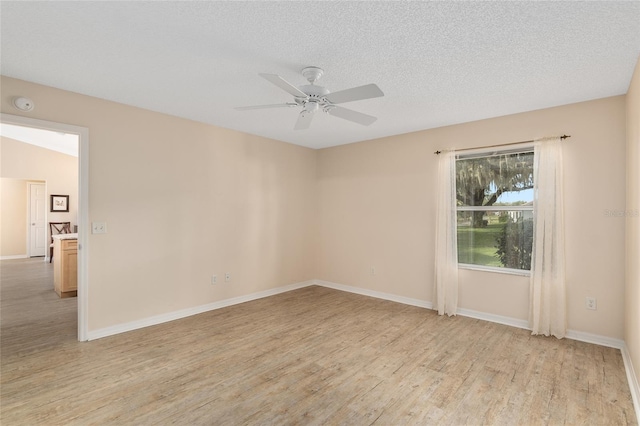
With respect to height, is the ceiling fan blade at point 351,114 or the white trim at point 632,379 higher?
the ceiling fan blade at point 351,114

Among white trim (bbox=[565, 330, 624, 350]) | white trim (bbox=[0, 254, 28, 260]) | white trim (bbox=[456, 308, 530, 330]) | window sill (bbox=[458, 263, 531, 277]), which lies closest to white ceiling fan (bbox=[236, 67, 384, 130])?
window sill (bbox=[458, 263, 531, 277])

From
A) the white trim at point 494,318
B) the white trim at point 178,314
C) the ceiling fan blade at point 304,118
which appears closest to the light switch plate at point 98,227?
the white trim at point 178,314

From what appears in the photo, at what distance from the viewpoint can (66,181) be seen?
29.6 ft

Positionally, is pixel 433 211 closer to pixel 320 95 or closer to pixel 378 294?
pixel 378 294

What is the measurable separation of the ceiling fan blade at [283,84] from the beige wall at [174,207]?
7.41 ft

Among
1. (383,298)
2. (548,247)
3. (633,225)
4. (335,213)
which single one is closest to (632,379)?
(633,225)

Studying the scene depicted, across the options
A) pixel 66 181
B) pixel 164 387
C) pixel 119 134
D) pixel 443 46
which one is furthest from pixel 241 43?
pixel 66 181

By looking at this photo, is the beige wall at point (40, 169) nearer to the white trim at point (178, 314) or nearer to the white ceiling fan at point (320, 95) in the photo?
the white trim at point (178, 314)

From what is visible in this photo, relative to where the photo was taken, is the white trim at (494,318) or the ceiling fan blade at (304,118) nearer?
the ceiling fan blade at (304,118)

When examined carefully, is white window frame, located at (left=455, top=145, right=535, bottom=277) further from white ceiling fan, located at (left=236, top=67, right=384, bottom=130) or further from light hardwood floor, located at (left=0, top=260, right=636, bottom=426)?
white ceiling fan, located at (left=236, top=67, right=384, bottom=130)

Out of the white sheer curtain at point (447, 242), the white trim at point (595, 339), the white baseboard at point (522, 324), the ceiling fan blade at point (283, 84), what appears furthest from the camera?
the white sheer curtain at point (447, 242)

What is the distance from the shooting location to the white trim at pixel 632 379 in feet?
7.21

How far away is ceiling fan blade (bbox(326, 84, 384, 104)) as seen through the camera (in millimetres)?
2229

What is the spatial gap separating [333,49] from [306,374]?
2.56 metres
